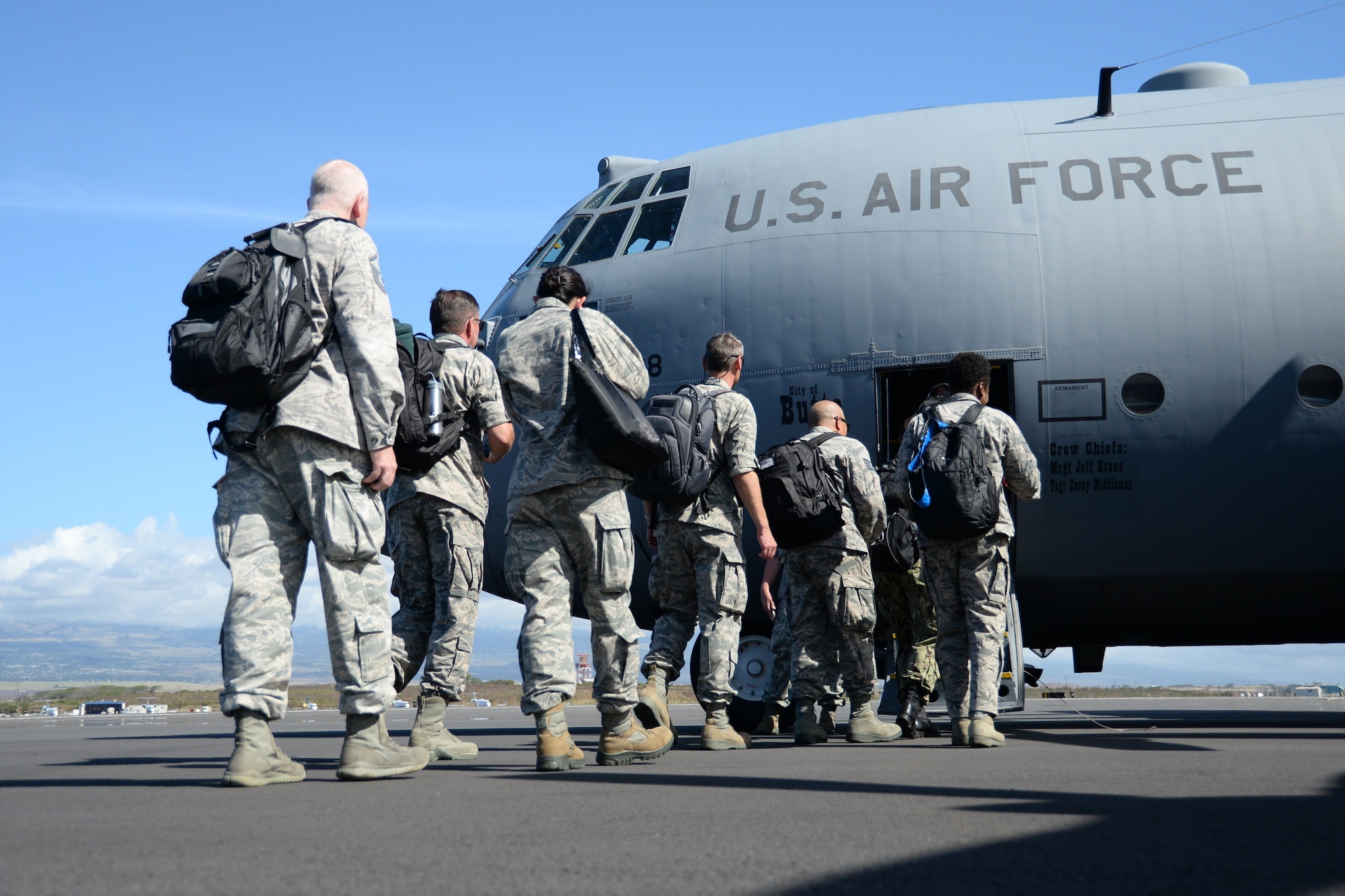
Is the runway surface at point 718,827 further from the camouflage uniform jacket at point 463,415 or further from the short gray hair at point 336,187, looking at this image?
the short gray hair at point 336,187

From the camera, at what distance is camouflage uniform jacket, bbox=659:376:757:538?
6051 mm

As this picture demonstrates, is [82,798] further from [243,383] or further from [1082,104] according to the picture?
[1082,104]

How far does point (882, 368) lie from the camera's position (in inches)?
320

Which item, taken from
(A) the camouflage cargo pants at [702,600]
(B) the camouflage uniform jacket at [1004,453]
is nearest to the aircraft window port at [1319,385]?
(B) the camouflage uniform jacket at [1004,453]

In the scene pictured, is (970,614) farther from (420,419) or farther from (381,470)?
(381,470)

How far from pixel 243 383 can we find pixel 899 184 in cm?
566

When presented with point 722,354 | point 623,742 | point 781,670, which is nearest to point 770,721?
point 781,670

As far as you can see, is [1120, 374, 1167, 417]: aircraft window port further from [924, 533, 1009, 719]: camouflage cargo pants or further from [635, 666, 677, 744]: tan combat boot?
[635, 666, 677, 744]: tan combat boot

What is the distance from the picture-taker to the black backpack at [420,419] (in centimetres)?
525

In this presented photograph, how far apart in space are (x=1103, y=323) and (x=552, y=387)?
15.0 ft

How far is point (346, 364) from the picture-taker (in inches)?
175

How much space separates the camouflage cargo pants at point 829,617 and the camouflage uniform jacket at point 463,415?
1.99 metres

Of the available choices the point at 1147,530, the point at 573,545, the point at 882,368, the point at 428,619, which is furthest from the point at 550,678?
the point at 1147,530

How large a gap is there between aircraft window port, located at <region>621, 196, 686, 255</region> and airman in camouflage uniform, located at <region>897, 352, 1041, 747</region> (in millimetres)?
3099
